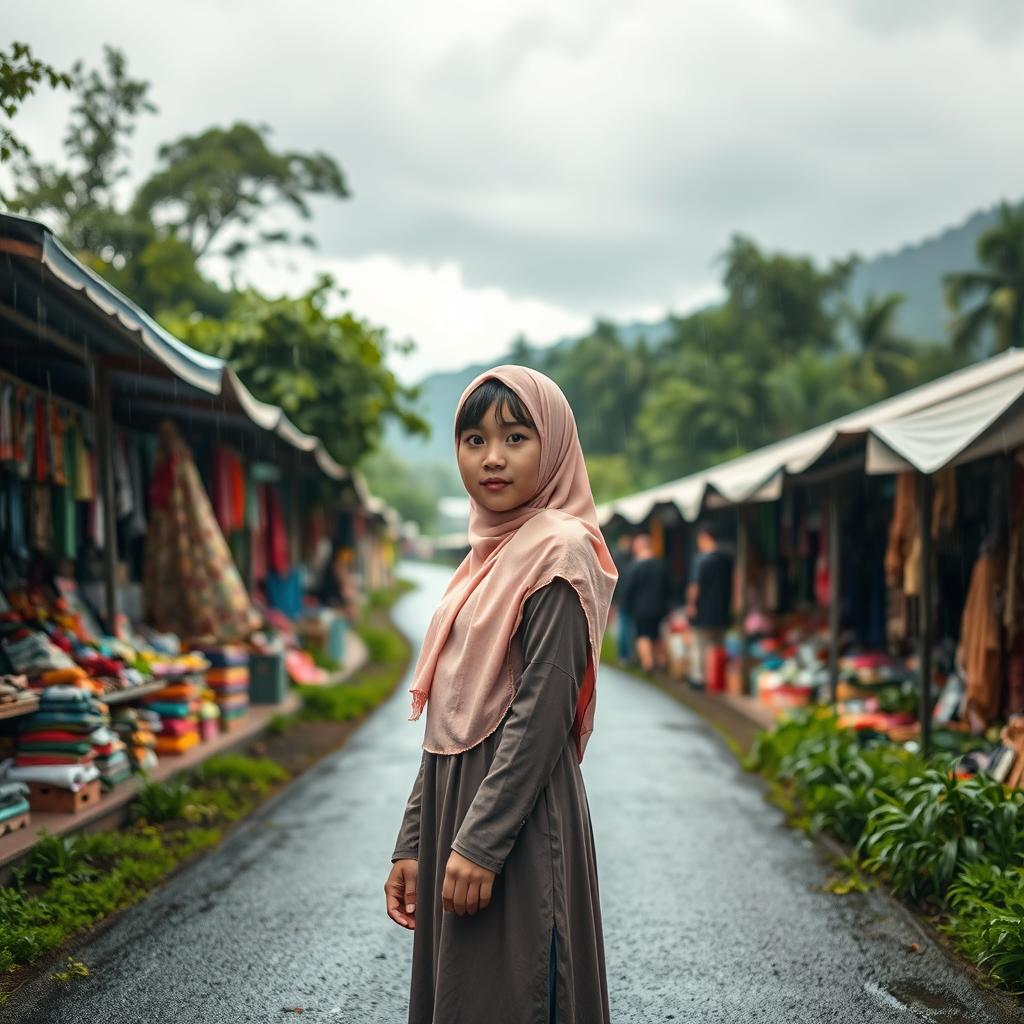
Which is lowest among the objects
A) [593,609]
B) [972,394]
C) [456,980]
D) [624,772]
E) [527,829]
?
[624,772]

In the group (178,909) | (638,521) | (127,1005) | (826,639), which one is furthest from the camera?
(638,521)

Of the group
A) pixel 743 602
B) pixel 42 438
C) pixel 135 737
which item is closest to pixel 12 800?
pixel 135 737

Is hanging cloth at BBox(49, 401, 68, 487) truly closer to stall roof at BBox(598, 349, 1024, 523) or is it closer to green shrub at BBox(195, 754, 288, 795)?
green shrub at BBox(195, 754, 288, 795)

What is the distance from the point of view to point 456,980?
2281 millimetres

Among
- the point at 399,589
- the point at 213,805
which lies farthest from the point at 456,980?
the point at 399,589

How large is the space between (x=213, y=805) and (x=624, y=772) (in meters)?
3.19

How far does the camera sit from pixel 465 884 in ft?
7.23

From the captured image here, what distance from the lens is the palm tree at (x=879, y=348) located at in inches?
1900

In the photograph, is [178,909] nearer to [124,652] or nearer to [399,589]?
[124,652]

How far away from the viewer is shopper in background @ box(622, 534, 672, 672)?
48.7ft

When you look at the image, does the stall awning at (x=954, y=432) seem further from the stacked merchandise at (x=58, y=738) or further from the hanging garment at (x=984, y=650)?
the stacked merchandise at (x=58, y=738)

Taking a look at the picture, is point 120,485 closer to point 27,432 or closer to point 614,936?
point 27,432

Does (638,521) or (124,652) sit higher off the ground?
(638,521)

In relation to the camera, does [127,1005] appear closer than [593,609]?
No
